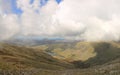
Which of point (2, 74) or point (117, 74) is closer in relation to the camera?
point (117, 74)

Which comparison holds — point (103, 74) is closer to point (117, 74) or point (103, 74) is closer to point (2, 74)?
point (117, 74)

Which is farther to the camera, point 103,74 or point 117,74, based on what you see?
point 103,74

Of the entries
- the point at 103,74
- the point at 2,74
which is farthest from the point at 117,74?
the point at 2,74
